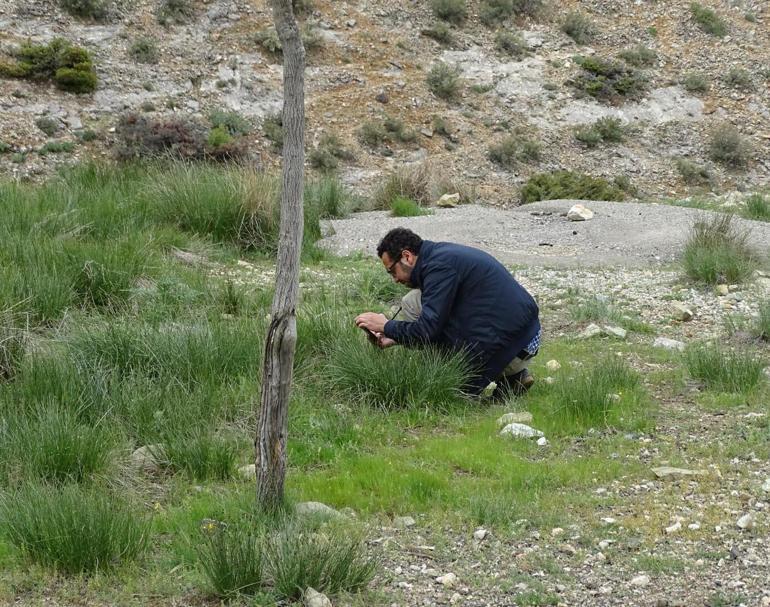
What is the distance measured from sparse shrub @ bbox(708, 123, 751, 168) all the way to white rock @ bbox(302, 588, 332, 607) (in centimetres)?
2177

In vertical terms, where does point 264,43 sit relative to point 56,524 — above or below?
above

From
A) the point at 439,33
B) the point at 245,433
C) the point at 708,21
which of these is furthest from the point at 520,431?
the point at 708,21

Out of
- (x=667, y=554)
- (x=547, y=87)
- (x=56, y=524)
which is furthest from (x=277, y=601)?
(x=547, y=87)

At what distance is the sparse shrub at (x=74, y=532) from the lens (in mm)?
3785

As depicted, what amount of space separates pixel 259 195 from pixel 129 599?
25.2 feet

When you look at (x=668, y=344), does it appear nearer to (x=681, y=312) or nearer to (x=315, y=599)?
(x=681, y=312)

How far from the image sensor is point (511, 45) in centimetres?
2589

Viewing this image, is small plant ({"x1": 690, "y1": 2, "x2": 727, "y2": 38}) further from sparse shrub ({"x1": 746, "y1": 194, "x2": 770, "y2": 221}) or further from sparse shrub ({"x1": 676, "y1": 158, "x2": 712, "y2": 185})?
sparse shrub ({"x1": 746, "y1": 194, "x2": 770, "y2": 221})

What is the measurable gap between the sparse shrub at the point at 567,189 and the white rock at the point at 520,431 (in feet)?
41.7

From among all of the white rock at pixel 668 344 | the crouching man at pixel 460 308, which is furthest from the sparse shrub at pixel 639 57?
the crouching man at pixel 460 308

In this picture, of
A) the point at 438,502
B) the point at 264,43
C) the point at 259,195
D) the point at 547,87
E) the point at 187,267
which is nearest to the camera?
the point at 438,502

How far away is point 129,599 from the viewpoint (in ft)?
12.0

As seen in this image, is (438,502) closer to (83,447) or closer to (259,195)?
(83,447)

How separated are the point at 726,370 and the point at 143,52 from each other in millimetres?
17759
